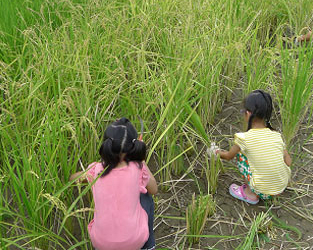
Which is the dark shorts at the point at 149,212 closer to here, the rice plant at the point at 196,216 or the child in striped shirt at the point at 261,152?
the rice plant at the point at 196,216

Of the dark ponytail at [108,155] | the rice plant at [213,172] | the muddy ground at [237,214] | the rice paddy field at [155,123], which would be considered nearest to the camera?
the dark ponytail at [108,155]

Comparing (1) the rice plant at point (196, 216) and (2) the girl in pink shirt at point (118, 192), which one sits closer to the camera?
(2) the girl in pink shirt at point (118, 192)

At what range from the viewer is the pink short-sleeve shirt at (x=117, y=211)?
1297 mm

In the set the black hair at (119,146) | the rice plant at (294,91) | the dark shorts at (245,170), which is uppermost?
the black hair at (119,146)

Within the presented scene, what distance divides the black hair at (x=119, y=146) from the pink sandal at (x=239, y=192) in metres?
0.65

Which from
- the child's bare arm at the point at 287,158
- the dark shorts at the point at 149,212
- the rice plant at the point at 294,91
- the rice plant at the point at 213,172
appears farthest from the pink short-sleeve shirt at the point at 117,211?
the rice plant at the point at 294,91

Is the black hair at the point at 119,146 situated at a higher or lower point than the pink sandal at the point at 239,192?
higher

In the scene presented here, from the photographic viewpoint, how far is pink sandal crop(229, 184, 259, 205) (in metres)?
1.74

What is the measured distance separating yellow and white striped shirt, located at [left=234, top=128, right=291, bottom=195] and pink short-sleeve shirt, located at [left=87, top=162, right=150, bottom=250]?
629 mm

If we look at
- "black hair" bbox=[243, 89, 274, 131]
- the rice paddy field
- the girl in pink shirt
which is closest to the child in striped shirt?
"black hair" bbox=[243, 89, 274, 131]

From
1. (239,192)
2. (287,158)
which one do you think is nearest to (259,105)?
(287,158)

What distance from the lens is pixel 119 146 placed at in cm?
129

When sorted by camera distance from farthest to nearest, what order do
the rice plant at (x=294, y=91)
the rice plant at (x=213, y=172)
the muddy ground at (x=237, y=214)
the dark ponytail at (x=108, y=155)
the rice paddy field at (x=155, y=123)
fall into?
1. the rice plant at (x=294, y=91)
2. the rice plant at (x=213, y=172)
3. the muddy ground at (x=237, y=214)
4. the rice paddy field at (x=155, y=123)
5. the dark ponytail at (x=108, y=155)

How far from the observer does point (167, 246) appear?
1554 mm
